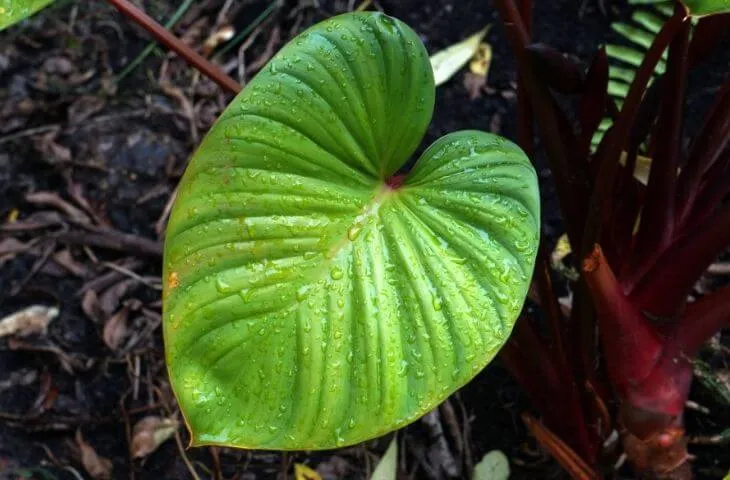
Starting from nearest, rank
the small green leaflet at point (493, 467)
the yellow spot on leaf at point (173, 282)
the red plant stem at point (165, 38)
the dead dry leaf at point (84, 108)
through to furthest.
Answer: the yellow spot on leaf at point (173, 282), the red plant stem at point (165, 38), the small green leaflet at point (493, 467), the dead dry leaf at point (84, 108)

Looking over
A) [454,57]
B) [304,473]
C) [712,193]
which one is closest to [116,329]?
[304,473]

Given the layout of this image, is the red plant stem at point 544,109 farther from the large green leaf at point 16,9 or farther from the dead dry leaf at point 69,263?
the dead dry leaf at point 69,263

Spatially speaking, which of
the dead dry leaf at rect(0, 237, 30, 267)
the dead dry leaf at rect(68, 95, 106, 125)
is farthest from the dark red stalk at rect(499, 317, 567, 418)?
the dead dry leaf at rect(68, 95, 106, 125)

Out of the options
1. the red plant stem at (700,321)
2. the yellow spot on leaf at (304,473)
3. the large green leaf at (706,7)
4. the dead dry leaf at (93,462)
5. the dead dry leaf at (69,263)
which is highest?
the large green leaf at (706,7)

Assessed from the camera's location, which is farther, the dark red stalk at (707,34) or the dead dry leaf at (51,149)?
the dead dry leaf at (51,149)

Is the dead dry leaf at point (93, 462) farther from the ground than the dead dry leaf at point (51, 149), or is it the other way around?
the dead dry leaf at point (51, 149)

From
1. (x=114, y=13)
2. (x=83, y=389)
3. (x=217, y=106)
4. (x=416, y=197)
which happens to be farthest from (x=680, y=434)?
(x=114, y=13)

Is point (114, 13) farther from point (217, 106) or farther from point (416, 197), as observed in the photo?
point (416, 197)

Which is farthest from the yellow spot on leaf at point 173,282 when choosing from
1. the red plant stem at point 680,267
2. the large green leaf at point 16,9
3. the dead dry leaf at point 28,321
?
the dead dry leaf at point 28,321
